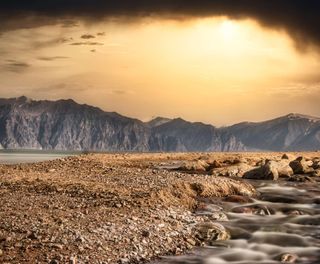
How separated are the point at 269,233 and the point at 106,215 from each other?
877cm

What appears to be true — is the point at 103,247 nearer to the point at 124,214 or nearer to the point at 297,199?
the point at 124,214

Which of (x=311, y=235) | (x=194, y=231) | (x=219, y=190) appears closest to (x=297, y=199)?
(x=219, y=190)

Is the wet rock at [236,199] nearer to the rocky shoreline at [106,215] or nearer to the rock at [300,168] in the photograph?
the rocky shoreline at [106,215]

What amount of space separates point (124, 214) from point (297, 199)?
16.9 meters

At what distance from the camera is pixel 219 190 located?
32844mm

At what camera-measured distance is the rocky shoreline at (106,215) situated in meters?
Result: 18.2

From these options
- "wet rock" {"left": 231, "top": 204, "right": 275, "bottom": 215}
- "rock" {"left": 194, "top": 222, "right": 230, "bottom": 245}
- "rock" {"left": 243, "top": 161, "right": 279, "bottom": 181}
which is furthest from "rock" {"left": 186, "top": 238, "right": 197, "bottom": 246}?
"rock" {"left": 243, "top": 161, "right": 279, "bottom": 181}

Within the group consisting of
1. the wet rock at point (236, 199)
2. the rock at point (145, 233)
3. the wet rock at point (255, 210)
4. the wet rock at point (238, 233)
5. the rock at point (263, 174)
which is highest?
the rock at point (263, 174)

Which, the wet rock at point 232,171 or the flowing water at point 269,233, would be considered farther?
the wet rock at point 232,171

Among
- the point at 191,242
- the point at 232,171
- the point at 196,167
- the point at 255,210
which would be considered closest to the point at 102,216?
the point at 191,242

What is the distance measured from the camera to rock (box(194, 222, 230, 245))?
72.2 feet

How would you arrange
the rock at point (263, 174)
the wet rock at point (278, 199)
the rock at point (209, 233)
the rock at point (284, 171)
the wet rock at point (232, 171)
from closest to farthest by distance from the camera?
the rock at point (209, 233), the wet rock at point (278, 199), the rock at point (263, 174), the wet rock at point (232, 171), the rock at point (284, 171)

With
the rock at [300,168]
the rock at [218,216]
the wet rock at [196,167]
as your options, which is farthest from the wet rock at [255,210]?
the rock at [300,168]

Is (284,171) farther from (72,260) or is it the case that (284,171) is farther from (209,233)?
(72,260)
